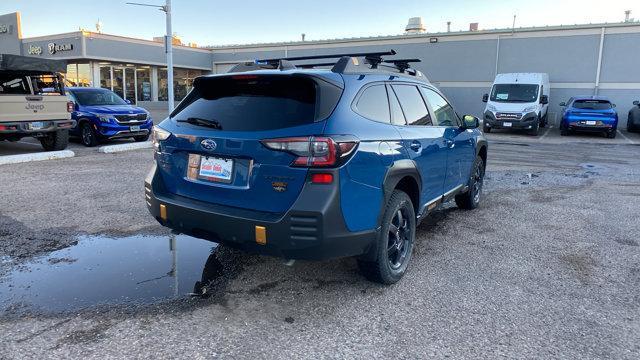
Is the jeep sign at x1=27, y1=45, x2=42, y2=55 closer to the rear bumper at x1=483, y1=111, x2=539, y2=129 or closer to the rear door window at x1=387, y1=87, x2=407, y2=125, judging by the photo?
the rear bumper at x1=483, y1=111, x2=539, y2=129

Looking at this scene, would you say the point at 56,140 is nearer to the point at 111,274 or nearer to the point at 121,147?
the point at 121,147

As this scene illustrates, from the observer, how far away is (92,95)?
13.5 metres

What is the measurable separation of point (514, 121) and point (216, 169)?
17362mm

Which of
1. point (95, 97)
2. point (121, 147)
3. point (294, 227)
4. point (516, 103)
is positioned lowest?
point (121, 147)

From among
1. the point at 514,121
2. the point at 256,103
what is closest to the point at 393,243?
the point at 256,103

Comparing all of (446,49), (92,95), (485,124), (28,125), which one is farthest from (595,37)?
(28,125)

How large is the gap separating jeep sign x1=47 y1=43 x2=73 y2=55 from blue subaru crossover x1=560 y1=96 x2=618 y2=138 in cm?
2568

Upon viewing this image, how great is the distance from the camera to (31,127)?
10578mm

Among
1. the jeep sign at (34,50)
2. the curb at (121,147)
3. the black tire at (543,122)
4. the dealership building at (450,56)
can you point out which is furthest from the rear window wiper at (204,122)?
the jeep sign at (34,50)

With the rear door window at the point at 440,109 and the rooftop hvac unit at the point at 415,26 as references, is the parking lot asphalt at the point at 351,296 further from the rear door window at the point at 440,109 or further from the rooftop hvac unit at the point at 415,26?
the rooftop hvac unit at the point at 415,26

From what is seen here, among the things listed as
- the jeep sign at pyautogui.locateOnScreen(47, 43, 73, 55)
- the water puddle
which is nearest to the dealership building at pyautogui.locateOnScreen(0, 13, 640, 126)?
the jeep sign at pyautogui.locateOnScreen(47, 43, 73, 55)

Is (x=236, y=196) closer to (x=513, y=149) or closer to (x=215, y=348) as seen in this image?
(x=215, y=348)

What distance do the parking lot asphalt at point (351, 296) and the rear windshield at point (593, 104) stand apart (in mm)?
14190

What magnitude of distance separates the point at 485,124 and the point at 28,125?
15.7m
